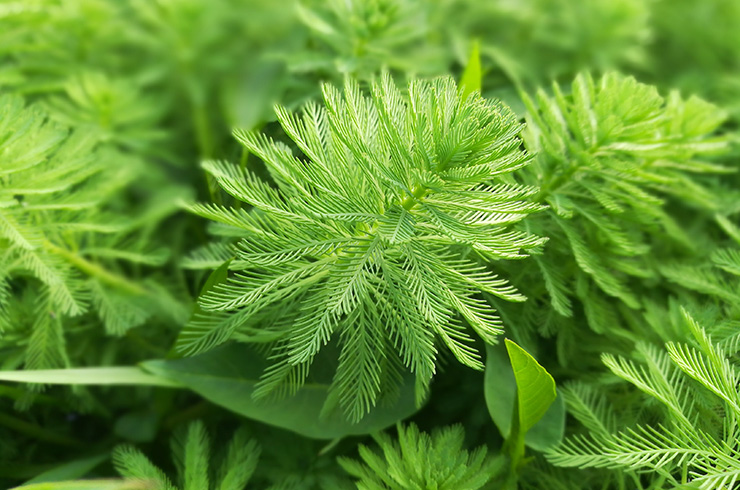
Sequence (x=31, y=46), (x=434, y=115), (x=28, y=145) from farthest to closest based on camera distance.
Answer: (x=31, y=46) < (x=28, y=145) < (x=434, y=115)

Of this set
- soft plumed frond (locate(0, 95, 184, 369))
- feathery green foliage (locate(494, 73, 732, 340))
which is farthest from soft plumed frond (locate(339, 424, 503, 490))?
soft plumed frond (locate(0, 95, 184, 369))

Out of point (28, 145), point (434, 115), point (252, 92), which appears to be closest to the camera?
point (434, 115)

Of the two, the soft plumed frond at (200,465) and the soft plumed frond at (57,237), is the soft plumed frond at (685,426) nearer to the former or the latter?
the soft plumed frond at (200,465)

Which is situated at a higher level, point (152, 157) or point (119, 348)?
point (152, 157)

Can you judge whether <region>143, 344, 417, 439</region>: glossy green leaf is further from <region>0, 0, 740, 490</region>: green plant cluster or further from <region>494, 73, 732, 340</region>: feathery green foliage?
<region>494, 73, 732, 340</region>: feathery green foliage

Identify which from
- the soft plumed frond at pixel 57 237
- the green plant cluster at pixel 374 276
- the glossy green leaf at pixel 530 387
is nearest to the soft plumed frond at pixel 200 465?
the green plant cluster at pixel 374 276

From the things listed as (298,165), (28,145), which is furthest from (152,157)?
(298,165)

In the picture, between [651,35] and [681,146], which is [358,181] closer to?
[681,146]
